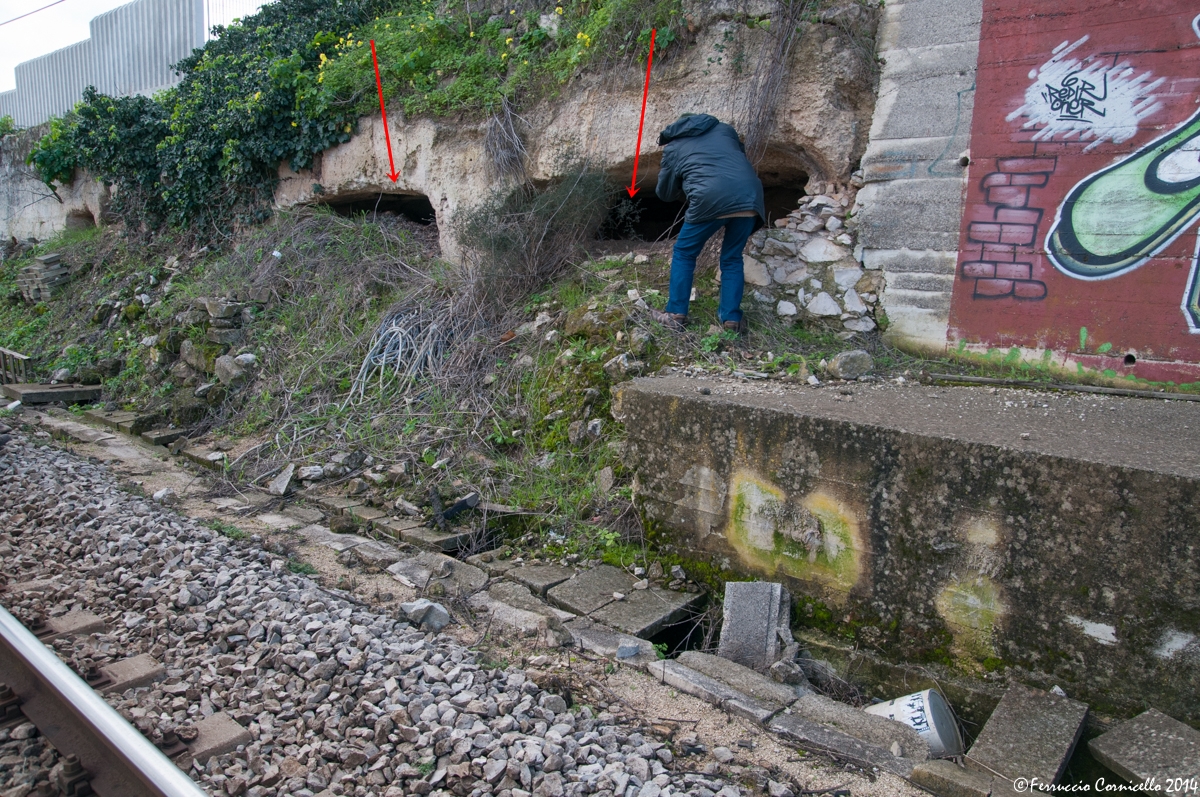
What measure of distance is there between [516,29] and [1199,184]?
19.8ft

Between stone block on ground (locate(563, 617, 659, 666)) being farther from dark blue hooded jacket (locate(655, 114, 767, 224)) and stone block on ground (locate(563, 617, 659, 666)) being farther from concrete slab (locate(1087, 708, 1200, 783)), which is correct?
dark blue hooded jacket (locate(655, 114, 767, 224))

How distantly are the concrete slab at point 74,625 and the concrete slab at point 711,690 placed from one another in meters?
2.41

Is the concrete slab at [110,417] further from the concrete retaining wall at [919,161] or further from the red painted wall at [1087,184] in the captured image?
the red painted wall at [1087,184]

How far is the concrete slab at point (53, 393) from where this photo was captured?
7809 mm

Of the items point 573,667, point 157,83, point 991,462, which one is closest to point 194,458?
point 573,667

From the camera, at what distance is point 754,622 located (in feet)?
11.3

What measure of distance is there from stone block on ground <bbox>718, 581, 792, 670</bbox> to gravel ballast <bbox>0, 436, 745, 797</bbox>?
92cm

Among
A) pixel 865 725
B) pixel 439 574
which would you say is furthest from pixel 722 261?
pixel 865 725

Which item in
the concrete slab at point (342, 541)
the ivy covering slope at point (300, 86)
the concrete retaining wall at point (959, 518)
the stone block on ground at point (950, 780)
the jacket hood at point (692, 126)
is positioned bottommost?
the concrete slab at point (342, 541)

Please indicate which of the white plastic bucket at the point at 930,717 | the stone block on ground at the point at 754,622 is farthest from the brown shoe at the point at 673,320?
the white plastic bucket at the point at 930,717

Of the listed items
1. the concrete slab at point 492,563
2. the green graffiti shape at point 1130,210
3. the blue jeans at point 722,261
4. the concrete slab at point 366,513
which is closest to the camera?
the green graffiti shape at point 1130,210

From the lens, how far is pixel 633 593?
12.6 ft

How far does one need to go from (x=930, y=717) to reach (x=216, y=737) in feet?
8.67

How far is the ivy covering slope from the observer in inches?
275
